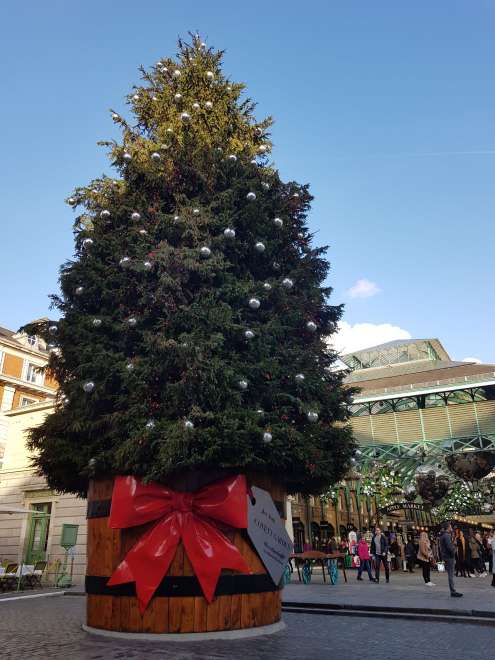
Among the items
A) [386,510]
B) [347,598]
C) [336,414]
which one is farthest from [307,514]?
[336,414]

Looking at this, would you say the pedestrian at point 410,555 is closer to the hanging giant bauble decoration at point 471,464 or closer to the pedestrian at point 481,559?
the pedestrian at point 481,559

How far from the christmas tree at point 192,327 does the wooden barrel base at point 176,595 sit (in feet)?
2.49

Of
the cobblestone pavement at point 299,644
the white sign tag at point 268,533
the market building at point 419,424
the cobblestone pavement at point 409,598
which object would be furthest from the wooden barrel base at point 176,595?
the market building at point 419,424

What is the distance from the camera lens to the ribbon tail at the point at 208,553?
6.80m

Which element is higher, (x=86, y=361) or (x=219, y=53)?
(x=219, y=53)

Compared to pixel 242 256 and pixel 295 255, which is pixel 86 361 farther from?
pixel 295 255

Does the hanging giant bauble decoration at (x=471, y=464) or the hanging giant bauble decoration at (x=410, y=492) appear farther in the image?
the hanging giant bauble decoration at (x=410, y=492)

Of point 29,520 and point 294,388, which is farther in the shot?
point 29,520

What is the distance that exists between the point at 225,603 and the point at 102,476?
2.49 metres

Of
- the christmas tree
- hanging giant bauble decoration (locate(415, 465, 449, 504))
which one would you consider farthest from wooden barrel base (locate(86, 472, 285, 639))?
hanging giant bauble decoration (locate(415, 465, 449, 504))

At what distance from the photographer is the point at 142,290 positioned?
7.90m

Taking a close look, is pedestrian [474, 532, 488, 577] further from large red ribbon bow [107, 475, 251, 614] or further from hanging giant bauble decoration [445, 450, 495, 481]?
large red ribbon bow [107, 475, 251, 614]

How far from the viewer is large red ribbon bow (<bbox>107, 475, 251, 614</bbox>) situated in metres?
6.84

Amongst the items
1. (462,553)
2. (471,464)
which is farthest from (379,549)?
(471,464)
